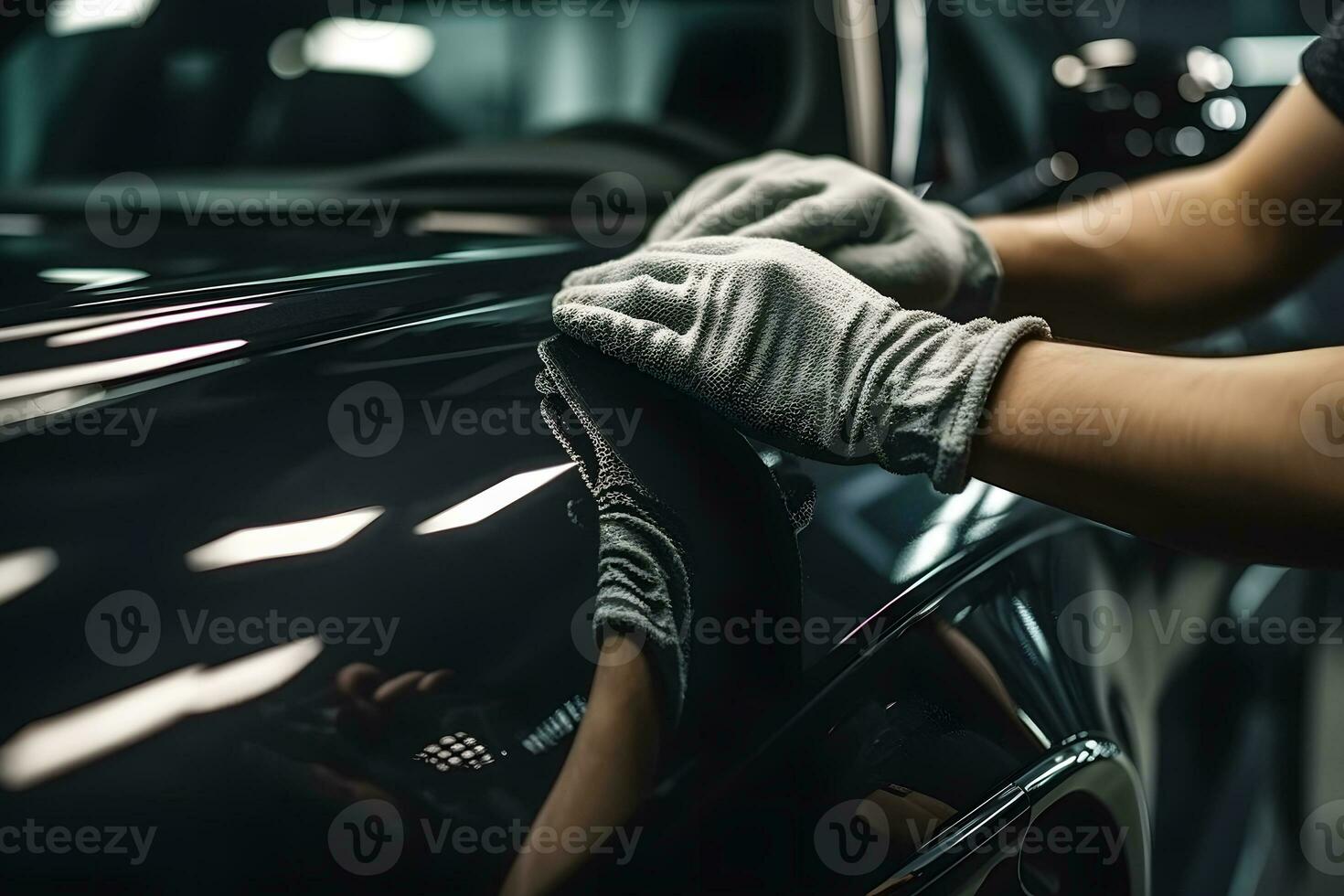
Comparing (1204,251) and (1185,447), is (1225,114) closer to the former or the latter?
(1204,251)

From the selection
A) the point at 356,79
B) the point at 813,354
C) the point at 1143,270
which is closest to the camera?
the point at 813,354

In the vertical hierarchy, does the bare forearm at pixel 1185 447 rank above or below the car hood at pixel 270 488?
below

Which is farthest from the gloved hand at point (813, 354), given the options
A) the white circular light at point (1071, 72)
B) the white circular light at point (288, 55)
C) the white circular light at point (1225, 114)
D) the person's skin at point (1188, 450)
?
the white circular light at point (1225, 114)

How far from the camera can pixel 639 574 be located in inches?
27.9

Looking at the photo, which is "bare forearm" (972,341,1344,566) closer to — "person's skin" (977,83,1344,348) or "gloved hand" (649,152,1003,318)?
"gloved hand" (649,152,1003,318)

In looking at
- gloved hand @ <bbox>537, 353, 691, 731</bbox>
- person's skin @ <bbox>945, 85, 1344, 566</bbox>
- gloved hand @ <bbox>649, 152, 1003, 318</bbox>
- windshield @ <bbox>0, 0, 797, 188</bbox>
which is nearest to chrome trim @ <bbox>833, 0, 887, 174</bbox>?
windshield @ <bbox>0, 0, 797, 188</bbox>

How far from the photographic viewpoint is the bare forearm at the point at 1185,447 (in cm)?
73

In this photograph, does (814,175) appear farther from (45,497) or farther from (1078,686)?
(45,497)

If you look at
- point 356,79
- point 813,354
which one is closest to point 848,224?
point 813,354

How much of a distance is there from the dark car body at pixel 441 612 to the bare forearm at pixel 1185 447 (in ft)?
0.39

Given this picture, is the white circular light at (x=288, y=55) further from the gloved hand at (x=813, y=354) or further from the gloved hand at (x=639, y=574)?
the gloved hand at (x=639, y=574)

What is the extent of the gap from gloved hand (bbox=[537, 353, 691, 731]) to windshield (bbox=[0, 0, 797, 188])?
85 cm

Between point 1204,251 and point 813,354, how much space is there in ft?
2.61

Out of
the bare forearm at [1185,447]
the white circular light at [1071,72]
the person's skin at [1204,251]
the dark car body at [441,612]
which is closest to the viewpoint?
the dark car body at [441,612]
